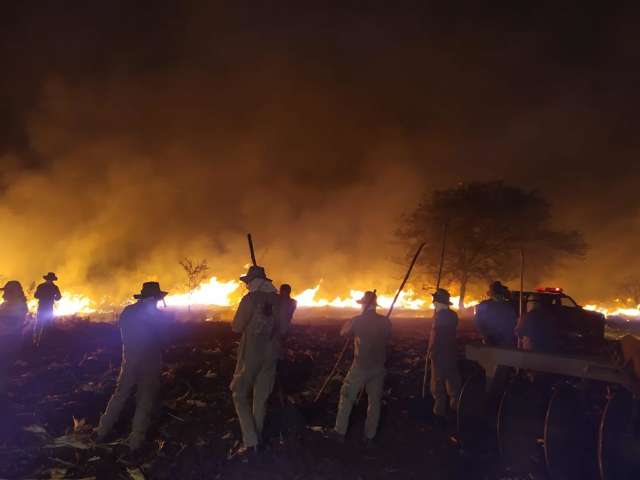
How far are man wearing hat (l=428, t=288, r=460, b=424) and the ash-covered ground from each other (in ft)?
1.20

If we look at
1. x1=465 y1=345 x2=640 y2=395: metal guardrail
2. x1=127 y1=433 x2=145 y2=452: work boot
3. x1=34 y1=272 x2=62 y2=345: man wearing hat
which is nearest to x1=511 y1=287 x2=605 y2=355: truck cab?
x1=465 y1=345 x2=640 y2=395: metal guardrail

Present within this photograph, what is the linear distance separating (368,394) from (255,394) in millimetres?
1654

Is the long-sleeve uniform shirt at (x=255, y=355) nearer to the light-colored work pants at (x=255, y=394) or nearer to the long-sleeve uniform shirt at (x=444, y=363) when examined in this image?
the light-colored work pants at (x=255, y=394)

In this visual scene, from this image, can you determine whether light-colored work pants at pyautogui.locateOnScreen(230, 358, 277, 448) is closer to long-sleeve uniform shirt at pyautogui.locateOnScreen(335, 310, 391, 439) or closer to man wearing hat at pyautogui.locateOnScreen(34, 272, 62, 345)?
→ long-sleeve uniform shirt at pyautogui.locateOnScreen(335, 310, 391, 439)

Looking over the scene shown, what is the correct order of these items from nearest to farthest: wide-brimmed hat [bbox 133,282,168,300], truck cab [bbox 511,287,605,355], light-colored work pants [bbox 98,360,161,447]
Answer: light-colored work pants [bbox 98,360,161,447]
wide-brimmed hat [bbox 133,282,168,300]
truck cab [bbox 511,287,605,355]

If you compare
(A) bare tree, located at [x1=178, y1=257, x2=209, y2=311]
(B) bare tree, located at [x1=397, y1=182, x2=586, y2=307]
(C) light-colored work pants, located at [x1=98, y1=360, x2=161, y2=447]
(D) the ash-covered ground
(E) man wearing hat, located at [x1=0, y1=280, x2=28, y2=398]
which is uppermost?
(B) bare tree, located at [x1=397, y1=182, x2=586, y2=307]

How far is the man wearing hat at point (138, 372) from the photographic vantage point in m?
6.29

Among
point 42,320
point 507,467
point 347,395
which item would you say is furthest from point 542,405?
point 42,320

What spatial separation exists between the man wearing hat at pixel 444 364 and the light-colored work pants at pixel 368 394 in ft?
5.26

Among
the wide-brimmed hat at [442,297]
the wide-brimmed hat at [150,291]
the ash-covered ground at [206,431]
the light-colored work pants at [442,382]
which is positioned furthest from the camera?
the wide-brimmed hat at [442,297]

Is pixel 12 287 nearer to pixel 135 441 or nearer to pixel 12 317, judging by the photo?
pixel 12 317

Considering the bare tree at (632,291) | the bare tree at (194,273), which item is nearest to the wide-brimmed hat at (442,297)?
the bare tree at (194,273)

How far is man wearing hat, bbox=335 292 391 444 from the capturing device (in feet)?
22.6

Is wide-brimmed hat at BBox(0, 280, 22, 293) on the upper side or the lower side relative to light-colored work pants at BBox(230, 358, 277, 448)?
upper
